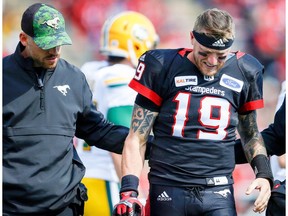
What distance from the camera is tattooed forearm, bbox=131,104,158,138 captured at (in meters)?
4.88

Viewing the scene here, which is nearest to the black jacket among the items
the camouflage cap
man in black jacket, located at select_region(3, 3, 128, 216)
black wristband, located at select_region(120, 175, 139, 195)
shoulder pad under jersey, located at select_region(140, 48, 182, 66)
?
man in black jacket, located at select_region(3, 3, 128, 216)

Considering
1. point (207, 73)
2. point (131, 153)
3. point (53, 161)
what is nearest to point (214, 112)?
point (207, 73)

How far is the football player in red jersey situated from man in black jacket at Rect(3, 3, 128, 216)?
12.9 inches

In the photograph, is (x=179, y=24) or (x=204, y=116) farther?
(x=179, y=24)

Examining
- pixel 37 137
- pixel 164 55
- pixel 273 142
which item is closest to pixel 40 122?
pixel 37 137

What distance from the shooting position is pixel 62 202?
474cm

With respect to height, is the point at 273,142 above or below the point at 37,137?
below

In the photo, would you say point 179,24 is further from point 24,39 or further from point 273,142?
point 24,39

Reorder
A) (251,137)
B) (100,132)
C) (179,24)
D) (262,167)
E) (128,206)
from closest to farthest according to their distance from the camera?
(128,206), (262,167), (251,137), (100,132), (179,24)

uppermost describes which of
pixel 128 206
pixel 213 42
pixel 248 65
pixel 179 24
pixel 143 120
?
pixel 213 42

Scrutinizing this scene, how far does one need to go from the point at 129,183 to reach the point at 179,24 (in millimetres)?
5213

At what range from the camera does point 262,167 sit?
4883 mm

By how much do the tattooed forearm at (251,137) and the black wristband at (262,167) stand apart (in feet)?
0.12

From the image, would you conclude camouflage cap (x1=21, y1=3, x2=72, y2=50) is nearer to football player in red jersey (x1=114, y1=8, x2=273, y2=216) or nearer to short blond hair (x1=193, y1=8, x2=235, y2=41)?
football player in red jersey (x1=114, y1=8, x2=273, y2=216)
